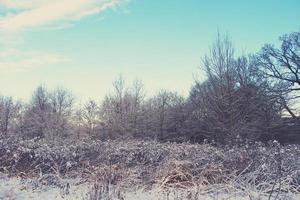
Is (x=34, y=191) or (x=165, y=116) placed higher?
(x=165, y=116)

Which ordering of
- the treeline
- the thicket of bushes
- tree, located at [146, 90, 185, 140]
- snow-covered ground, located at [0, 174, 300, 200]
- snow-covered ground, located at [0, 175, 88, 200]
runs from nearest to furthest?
snow-covered ground, located at [0, 174, 300, 200]
snow-covered ground, located at [0, 175, 88, 200]
the thicket of bushes
the treeline
tree, located at [146, 90, 185, 140]

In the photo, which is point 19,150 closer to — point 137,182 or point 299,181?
point 137,182

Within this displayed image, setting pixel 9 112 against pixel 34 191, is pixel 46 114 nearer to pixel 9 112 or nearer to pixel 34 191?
pixel 9 112

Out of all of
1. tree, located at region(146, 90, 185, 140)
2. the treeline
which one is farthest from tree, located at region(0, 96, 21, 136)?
tree, located at region(146, 90, 185, 140)

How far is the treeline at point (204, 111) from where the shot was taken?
1002 inches

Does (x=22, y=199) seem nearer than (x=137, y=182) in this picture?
Yes

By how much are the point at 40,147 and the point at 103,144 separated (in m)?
2.14

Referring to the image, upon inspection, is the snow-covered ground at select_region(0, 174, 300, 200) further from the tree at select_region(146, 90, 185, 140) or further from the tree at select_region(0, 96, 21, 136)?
the tree at select_region(0, 96, 21, 136)

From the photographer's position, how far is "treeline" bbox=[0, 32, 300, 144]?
2545cm

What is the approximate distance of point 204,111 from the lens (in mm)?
31547

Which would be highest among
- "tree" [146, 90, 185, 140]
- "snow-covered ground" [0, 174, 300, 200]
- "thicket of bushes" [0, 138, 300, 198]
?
"tree" [146, 90, 185, 140]

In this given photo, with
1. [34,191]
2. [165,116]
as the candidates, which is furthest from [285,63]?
[34,191]

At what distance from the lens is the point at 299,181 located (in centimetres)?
926

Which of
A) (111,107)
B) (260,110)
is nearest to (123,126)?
(111,107)
